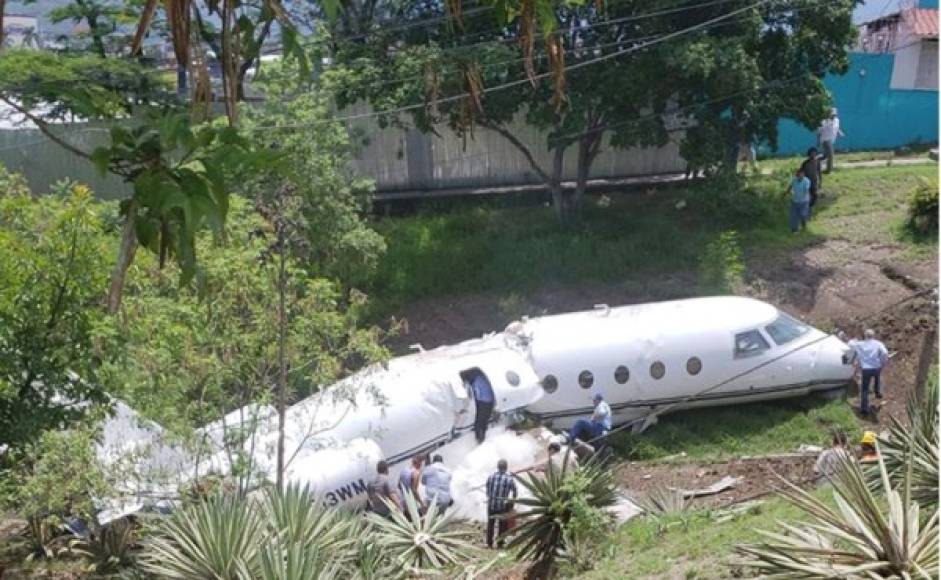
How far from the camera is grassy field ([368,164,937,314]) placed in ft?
91.0

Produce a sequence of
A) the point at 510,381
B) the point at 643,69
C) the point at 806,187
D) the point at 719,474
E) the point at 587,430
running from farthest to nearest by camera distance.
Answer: the point at 806,187
the point at 643,69
the point at 510,381
the point at 587,430
the point at 719,474

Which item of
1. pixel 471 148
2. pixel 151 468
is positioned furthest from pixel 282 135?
pixel 471 148

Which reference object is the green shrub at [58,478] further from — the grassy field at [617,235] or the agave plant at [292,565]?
the grassy field at [617,235]

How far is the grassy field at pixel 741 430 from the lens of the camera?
2128 centimetres

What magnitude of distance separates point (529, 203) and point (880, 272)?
9.18 metres

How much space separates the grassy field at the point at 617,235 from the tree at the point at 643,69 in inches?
79.0

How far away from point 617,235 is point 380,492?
1257cm

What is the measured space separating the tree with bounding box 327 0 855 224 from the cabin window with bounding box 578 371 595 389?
655cm

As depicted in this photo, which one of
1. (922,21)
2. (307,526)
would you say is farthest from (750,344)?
(922,21)

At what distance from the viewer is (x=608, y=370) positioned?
2144 cm

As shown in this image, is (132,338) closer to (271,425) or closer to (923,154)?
(271,425)

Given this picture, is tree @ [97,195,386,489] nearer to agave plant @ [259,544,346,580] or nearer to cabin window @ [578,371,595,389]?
agave plant @ [259,544,346,580]

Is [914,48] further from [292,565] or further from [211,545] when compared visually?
[292,565]

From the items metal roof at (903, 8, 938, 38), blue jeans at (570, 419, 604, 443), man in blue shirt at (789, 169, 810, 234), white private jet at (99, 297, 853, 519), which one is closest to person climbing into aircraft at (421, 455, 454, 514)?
white private jet at (99, 297, 853, 519)
